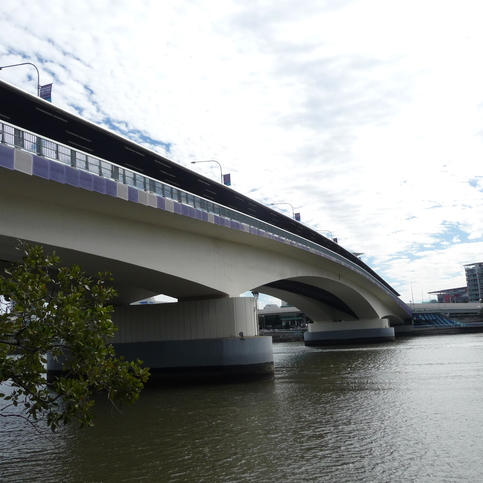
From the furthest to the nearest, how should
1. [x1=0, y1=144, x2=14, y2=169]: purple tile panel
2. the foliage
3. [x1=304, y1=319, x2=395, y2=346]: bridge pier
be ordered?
[x1=304, y1=319, x2=395, y2=346]: bridge pier
[x1=0, y1=144, x2=14, y2=169]: purple tile panel
the foliage

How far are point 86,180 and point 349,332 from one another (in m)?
52.7

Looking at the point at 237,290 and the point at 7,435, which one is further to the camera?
the point at 237,290

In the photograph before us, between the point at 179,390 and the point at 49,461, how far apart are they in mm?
12123

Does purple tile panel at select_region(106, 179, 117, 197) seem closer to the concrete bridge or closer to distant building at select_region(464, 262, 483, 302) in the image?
the concrete bridge

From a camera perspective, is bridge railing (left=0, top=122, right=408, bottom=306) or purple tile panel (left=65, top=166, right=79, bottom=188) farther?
purple tile panel (left=65, top=166, right=79, bottom=188)

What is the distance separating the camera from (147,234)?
22359mm

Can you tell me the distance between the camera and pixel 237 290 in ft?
94.0

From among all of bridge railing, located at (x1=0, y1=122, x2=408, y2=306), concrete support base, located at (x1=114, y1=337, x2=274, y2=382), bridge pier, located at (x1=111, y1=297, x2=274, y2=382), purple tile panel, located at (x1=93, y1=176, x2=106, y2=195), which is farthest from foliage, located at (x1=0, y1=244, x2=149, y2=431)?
bridge pier, located at (x1=111, y1=297, x2=274, y2=382)

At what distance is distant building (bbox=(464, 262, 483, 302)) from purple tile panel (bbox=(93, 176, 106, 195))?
599 ft

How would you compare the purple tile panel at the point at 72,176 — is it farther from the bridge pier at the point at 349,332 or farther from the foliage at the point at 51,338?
the bridge pier at the point at 349,332

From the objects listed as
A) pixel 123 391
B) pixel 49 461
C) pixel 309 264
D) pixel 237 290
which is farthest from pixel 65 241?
pixel 309 264

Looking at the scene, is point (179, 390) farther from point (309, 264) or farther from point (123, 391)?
point (309, 264)

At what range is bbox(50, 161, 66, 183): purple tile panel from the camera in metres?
15.9

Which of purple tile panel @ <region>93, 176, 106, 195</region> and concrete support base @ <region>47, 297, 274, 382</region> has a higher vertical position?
purple tile panel @ <region>93, 176, 106, 195</region>
